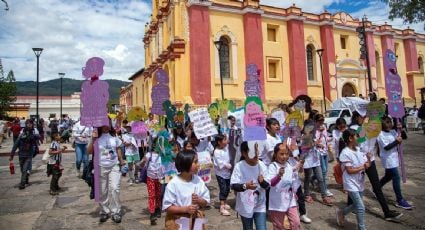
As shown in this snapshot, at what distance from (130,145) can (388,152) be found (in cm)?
632

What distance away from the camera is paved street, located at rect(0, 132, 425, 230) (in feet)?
18.2

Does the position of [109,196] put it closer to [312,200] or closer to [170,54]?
[312,200]

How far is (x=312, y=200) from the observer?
6.70 metres

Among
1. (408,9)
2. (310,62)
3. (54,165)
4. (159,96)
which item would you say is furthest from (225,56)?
(54,165)

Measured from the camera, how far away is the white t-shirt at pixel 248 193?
388cm

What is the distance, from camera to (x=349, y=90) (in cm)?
2902

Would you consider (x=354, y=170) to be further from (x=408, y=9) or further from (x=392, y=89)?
(x=408, y=9)

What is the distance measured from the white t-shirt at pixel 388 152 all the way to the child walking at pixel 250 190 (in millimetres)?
3237

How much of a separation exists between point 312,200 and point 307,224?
135 centimetres

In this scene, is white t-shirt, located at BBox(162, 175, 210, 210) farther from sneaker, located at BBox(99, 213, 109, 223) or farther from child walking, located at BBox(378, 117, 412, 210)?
child walking, located at BBox(378, 117, 412, 210)

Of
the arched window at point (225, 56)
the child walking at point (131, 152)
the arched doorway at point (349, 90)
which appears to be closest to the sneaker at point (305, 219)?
the child walking at point (131, 152)

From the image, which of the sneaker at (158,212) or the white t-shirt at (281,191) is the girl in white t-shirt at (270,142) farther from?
the sneaker at (158,212)

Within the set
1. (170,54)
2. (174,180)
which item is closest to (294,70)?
(170,54)

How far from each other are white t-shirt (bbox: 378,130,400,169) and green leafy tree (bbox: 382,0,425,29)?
10611 mm
